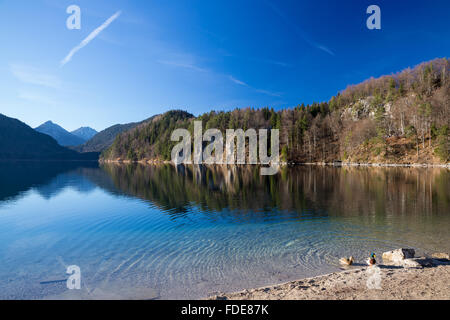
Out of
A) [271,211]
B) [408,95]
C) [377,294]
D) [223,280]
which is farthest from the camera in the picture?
[408,95]

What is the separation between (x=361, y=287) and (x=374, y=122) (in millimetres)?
119126

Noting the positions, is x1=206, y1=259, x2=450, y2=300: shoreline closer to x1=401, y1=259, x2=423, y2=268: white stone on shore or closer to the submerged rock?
x1=401, y1=259, x2=423, y2=268: white stone on shore

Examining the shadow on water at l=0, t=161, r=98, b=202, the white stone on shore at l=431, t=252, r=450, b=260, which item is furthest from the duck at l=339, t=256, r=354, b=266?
the shadow on water at l=0, t=161, r=98, b=202

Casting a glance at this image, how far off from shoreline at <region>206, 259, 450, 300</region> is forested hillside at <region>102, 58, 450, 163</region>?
87394mm

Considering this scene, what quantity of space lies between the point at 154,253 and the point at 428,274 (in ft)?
42.8

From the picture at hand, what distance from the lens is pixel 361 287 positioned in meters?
8.33

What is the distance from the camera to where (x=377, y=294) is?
764 cm

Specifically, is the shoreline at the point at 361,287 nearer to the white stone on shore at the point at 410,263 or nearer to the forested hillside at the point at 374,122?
the white stone on shore at the point at 410,263

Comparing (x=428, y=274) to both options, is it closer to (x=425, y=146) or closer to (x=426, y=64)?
(x=425, y=146)

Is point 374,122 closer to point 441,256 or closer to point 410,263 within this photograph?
point 441,256

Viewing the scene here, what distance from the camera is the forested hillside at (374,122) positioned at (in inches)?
3425

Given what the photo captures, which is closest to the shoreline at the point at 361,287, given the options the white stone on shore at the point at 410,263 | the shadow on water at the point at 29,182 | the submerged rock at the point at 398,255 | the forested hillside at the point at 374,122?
the white stone on shore at the point at 410,263

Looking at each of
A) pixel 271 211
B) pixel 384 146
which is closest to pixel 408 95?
pixel 384 146

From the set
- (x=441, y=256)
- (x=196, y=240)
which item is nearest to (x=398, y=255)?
(x=441, y=256)
